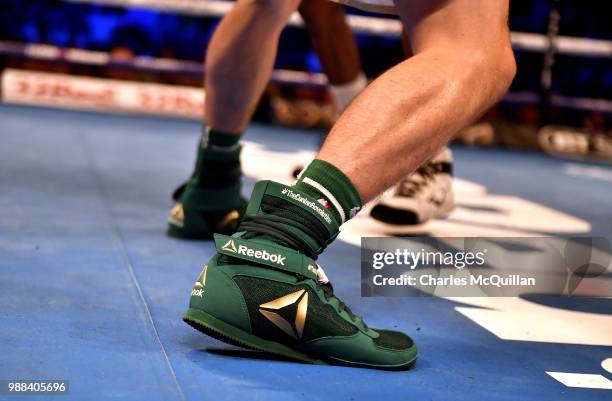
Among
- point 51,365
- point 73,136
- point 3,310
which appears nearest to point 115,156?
point 73,136

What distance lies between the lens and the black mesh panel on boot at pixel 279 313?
0.99m

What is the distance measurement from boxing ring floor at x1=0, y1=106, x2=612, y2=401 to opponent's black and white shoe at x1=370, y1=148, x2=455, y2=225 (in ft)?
0.10

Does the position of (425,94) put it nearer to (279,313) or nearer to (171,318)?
(279,313)

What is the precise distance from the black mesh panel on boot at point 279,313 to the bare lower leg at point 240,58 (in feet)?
2.27

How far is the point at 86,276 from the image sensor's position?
1.29 metres

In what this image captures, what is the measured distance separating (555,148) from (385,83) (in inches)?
165

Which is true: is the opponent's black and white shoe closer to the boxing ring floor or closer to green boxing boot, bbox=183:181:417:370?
the boxing ring floor

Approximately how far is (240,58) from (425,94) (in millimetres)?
637

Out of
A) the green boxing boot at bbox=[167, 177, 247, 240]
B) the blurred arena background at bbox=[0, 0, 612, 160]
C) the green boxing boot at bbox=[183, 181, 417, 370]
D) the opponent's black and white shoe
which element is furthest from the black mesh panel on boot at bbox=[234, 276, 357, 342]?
the blurred arena background at bbox=[0, 0, 612, 160]

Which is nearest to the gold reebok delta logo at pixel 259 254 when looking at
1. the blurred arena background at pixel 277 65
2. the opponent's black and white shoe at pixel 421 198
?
the opponent's black and white shoe at pixel 421 198

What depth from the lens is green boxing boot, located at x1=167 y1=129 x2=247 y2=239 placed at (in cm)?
166

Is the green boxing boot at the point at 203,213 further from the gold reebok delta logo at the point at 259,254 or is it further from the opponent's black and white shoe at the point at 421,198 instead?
the gold reebok delta logo at the point at 259,254

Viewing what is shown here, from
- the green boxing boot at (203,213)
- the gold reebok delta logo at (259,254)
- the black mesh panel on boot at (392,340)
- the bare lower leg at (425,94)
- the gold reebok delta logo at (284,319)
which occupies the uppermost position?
the bare lower leg at (425,94)

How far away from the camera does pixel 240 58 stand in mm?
1605
